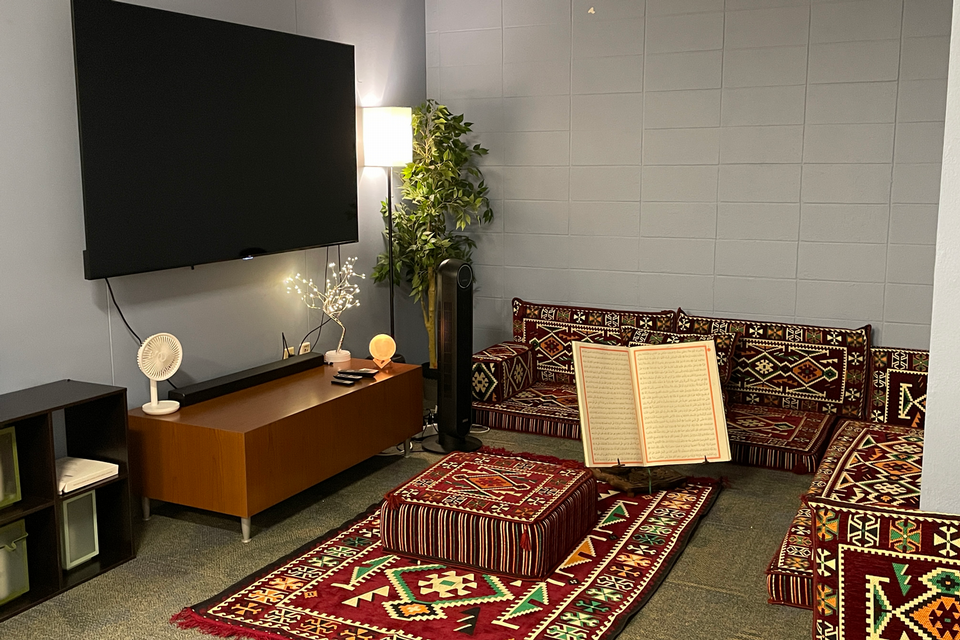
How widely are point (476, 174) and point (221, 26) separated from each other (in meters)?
2.18

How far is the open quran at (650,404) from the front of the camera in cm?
417

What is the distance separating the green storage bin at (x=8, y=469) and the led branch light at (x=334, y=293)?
193 centimetres

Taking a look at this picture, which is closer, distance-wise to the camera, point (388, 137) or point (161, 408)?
point (161, 408)

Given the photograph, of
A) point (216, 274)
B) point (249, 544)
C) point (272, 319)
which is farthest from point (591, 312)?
point (249, 544)

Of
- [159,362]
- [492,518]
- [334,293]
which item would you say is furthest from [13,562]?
[334,293]

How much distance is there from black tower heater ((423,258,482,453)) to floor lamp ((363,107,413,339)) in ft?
2.12

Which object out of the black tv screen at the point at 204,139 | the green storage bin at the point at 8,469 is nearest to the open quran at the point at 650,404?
the black tv screen at the point at 204,139

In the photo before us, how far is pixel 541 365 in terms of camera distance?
Answer: 230 inches

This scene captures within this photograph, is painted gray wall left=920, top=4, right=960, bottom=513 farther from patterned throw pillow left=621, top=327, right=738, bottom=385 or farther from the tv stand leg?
patterned throw pillow left=621, top=327, right=738, bottom=385

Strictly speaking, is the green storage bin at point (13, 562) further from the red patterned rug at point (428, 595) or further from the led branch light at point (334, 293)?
the led branch light at point (334, 293)

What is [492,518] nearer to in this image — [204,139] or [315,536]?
[315,536]

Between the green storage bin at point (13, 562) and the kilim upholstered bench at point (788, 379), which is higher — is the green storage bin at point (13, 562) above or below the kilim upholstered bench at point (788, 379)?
below

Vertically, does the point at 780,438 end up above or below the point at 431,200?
below

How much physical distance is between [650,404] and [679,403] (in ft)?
0.44
